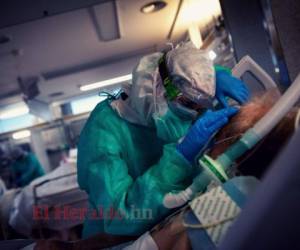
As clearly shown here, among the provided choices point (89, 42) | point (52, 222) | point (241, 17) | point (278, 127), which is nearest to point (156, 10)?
point (89, 42)

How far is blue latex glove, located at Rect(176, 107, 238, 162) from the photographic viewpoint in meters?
0.87

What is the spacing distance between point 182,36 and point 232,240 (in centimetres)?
377

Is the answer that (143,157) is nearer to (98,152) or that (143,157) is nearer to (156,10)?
(98,152)

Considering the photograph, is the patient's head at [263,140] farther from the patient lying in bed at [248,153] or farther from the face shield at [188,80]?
the face shield at [188,80]

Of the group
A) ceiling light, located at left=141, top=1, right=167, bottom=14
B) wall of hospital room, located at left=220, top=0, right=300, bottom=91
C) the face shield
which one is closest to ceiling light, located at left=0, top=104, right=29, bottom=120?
ceiling light, located at left=141, top=1, right=167, bottom=14

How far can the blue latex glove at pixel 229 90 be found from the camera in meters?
1.07

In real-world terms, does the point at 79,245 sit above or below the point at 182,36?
below

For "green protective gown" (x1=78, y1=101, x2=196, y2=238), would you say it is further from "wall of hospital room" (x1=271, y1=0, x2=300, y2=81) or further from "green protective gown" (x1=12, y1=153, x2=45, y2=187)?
"green protective gown" (x1=12, y1=153, x2=45, y2=187)

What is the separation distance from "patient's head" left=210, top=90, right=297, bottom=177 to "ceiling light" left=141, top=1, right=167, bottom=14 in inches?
80.5

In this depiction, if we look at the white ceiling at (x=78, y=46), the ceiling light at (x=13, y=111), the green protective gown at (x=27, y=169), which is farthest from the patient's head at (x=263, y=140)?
the ceiling light at (x=13, y=111)

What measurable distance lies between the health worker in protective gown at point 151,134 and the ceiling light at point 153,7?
1.66 metres

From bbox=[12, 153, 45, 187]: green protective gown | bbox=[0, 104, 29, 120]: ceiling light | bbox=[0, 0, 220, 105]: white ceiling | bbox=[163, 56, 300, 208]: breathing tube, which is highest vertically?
bbox=[0, 0, 220, 105]: white ceiling

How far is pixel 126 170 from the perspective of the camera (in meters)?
1.15

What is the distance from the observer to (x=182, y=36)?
13.0ft
